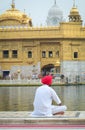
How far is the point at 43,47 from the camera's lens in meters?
68.7

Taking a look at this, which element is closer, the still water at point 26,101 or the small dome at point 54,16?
the still water at point 26,101

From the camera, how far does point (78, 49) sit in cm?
6788

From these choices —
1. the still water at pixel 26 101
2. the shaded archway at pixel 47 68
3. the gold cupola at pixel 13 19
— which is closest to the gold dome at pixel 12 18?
the gold cupola at pixel 13 19

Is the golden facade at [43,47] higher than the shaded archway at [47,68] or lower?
higher

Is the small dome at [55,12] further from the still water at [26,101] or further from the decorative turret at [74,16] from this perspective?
the still water at [26,101]

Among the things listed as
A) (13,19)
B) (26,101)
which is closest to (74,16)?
(13,19)

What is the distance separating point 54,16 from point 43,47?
17.4 metres

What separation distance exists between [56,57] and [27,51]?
151 inches

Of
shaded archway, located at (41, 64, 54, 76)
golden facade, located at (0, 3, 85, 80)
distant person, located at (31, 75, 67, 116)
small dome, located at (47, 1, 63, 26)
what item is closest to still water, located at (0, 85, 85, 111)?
distant person, located at (31, 75, 67, 116)

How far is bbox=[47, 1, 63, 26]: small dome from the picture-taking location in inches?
3342

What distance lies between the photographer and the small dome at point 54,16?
84875mm

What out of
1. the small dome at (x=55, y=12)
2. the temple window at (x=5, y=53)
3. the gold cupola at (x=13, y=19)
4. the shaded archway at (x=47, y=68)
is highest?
the small dome at (x=55, y=12)

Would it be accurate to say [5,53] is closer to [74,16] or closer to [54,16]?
[74,16]

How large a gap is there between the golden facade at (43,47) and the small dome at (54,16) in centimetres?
1587
